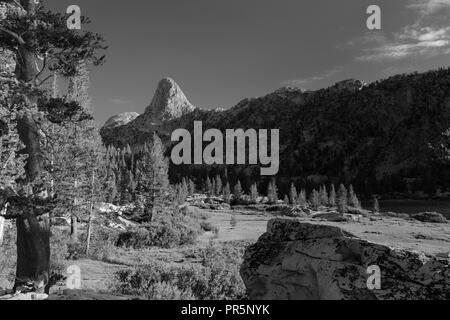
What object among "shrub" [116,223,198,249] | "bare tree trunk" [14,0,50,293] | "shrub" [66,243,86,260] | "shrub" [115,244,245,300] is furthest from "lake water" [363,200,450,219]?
"bare tree trunk" [14,0,50,293]

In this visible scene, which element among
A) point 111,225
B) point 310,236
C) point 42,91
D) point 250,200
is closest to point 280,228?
point 310,236

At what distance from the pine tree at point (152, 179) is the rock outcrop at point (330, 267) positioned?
47.5 m

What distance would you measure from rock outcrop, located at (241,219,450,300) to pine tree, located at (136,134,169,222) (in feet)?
156

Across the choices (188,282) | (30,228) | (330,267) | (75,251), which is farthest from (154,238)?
(330,267)

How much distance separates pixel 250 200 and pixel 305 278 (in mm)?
124644

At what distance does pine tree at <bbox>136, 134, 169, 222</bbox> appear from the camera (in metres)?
56.0

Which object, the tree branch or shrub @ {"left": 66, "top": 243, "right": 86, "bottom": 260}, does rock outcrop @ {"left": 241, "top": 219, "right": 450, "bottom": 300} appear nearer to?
the tree branch

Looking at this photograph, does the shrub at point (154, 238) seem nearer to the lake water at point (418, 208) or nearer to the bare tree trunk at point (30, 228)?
the bare tree trunk at point (30, 228)

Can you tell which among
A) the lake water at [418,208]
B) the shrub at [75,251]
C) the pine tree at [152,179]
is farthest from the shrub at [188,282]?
the lake water at [418,208]

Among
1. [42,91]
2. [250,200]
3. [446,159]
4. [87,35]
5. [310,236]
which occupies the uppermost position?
[87,35]
